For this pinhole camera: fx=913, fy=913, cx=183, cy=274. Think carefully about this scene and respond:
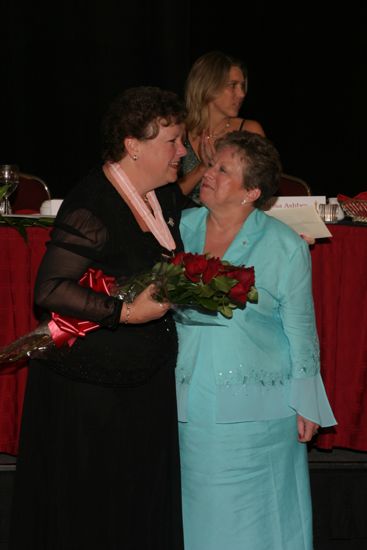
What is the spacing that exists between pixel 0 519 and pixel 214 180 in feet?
5.12

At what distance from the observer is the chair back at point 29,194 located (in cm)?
441

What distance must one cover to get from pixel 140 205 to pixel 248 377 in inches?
23.3

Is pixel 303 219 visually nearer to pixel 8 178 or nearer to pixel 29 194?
pixel 8 178

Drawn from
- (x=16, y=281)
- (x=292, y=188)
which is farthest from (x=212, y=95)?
(x=16, y=281)

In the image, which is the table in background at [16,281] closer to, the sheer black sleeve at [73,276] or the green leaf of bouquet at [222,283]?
the sheer black sleeve at [73,276]

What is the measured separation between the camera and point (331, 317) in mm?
3410

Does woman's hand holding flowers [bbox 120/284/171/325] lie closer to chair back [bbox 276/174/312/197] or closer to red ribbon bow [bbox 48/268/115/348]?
red ribbon bow [bbox 48/268/115/348]

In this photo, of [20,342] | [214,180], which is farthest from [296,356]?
[20,342]

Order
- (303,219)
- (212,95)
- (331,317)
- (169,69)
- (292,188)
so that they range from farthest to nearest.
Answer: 1. (169,69)
2. (292,188)
3. (212,95)
4. (331,317)
5. (303,219)

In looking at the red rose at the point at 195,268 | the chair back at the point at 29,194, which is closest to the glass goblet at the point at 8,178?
the chair back at the point at 29,194

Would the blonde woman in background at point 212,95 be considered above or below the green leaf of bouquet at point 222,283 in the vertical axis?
above

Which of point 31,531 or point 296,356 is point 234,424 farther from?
point 31,531

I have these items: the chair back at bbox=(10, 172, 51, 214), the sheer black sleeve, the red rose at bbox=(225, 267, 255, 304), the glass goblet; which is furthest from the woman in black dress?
the chair back at bbox=(10, 172, 51, 214)

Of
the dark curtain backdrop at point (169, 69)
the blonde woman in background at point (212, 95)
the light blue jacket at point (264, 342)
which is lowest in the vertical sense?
the light blue jacket at point (264, 342)
